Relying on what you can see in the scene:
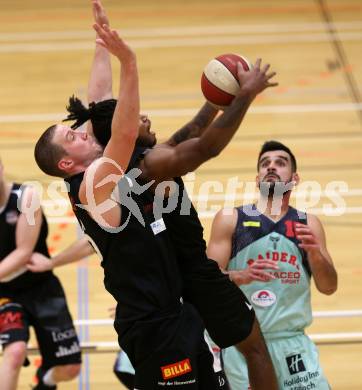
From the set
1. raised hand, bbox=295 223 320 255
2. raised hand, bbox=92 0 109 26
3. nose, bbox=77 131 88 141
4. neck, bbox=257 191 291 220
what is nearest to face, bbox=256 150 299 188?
neck, bbox=257 191 291 220

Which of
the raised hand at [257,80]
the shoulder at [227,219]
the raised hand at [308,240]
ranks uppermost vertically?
the raised hand at [257,80]

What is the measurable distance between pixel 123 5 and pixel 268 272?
373 inches

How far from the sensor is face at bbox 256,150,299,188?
6.09m

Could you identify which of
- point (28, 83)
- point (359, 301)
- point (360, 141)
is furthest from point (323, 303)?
point (28, 83)

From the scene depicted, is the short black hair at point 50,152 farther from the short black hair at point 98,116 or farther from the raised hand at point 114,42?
the raised hand at point 114,42

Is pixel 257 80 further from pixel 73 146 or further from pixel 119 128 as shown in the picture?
pixel 73 146

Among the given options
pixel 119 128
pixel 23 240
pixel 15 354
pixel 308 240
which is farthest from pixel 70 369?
pixel 119 128

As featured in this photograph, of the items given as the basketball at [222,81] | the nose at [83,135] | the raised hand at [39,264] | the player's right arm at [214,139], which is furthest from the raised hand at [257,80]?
the raised hand at [39,264]

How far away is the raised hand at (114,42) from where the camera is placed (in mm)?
4582

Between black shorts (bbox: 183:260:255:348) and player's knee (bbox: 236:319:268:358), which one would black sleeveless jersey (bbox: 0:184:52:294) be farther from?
player's knee (bbox: 236:319:268:358)

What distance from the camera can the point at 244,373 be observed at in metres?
5.92

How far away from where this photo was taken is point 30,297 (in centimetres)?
663

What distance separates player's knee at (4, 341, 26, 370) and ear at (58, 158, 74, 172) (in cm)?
178

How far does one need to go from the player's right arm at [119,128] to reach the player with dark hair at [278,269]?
1348mm
